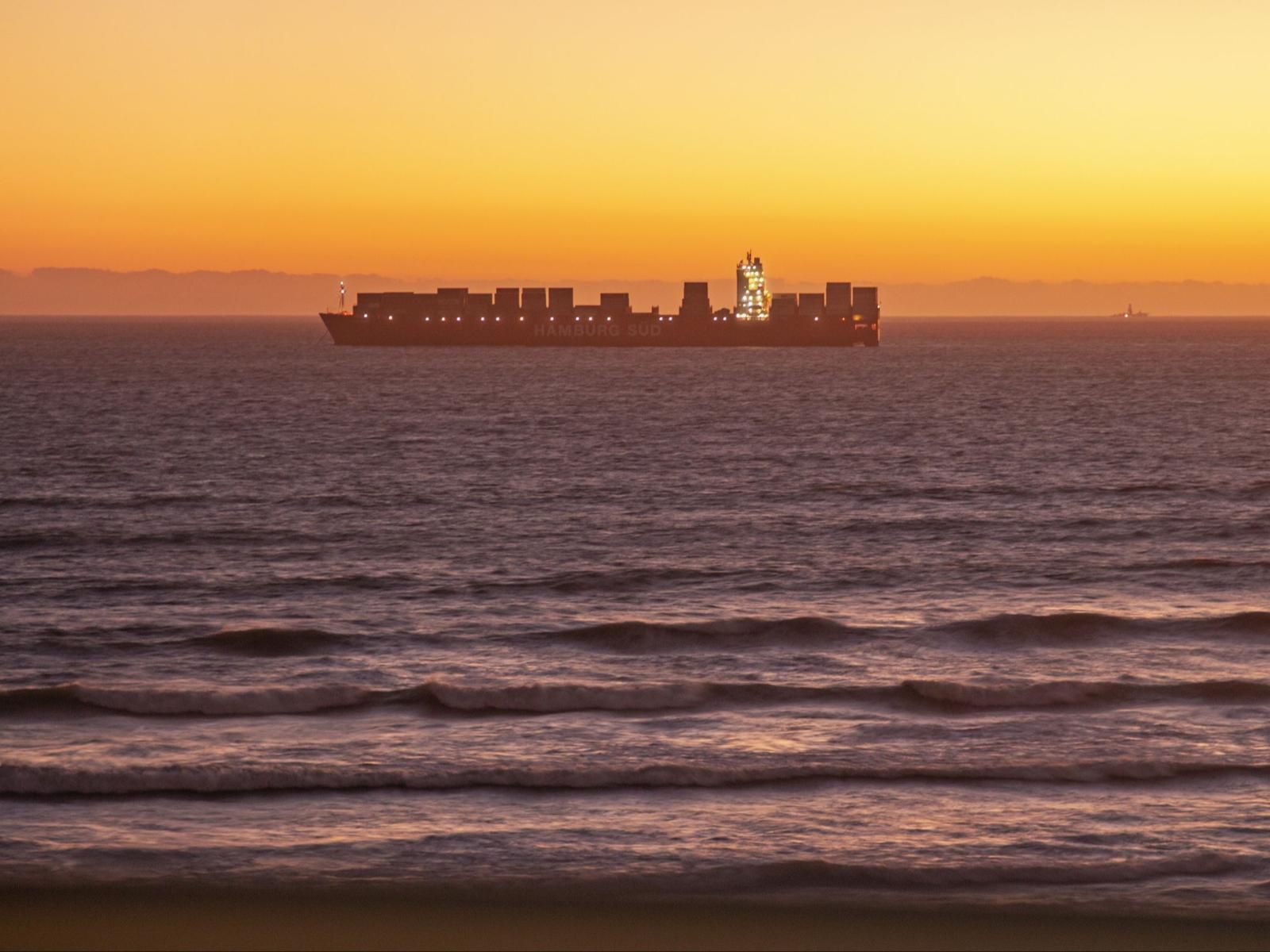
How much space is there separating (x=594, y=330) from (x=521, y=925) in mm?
180385

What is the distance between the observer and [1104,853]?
31.9 feet

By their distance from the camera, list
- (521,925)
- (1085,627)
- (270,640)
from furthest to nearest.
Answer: (1085,627) < (270,640) < (521,925)

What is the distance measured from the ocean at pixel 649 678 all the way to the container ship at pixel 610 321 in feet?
455

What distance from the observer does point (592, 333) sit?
187000 millimetres

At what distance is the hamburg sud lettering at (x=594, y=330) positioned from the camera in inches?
7279

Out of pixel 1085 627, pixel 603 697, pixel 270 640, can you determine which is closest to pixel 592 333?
pixel 1085 627

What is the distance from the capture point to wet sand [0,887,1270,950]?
8.33 m

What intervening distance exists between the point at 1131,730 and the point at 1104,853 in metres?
3.49

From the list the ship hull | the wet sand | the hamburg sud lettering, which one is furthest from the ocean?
the hamburg sud lettering

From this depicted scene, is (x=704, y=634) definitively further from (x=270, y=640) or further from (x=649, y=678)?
(x=270, y=640)

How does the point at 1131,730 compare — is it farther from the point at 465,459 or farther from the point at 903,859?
the point at 465,459

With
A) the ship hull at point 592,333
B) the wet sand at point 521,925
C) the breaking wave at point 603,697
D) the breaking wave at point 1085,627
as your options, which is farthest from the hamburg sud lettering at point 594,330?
the wet sand at point 521,925

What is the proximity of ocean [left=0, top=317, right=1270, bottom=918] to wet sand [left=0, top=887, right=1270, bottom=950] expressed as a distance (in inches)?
10.0

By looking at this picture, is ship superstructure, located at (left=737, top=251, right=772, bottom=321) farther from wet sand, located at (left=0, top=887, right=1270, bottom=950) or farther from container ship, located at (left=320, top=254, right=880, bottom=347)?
wet sand, located at (left=0, top=887, right=1270, bottom=950)
